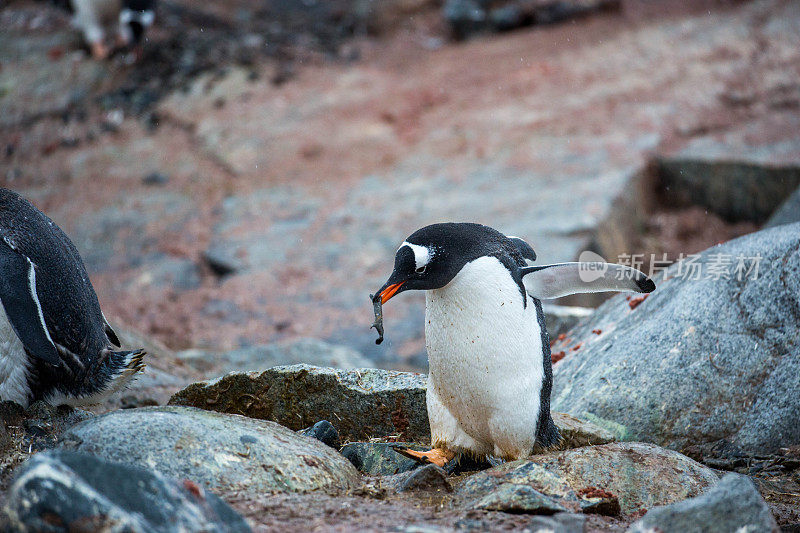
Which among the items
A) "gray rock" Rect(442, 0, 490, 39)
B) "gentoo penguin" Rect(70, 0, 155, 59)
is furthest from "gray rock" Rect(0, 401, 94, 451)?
"gray rock" Rect(442, 0, 490, 39)

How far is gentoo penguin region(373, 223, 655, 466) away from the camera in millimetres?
3139

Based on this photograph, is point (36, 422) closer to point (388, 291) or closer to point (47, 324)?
point (47, 324)

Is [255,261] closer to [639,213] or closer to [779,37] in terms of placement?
[639,213]

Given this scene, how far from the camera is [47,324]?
3.30m

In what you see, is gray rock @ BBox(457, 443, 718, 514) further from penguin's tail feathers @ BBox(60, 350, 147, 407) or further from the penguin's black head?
penguin's tail feathers @ BBox(60, 350, 147, 407)

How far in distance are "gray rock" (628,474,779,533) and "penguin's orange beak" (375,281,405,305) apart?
3.98 feet

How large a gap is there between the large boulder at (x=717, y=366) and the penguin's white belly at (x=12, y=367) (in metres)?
2.51

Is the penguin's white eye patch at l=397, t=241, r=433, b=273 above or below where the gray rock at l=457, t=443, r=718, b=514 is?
above


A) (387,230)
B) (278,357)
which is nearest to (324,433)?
(278,357)

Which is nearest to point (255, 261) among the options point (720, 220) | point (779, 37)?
point (720, 220)

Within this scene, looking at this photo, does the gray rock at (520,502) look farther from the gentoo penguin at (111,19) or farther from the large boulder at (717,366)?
the gentoo penguin at (111,19)

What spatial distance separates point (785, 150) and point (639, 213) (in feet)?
5.31

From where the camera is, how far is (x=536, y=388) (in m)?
3.28

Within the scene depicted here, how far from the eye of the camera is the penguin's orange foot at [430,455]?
3270 mm
